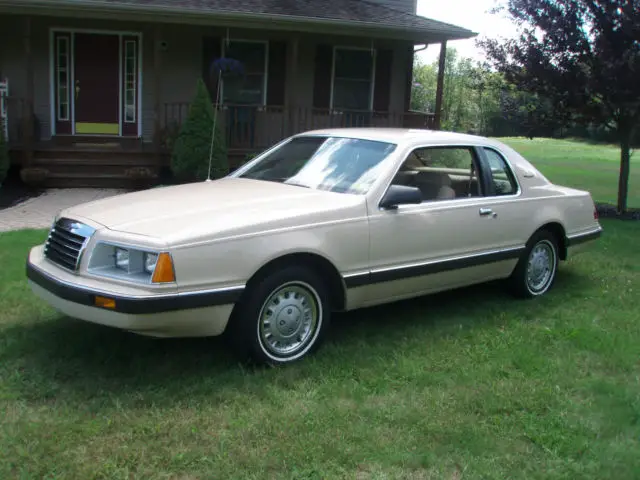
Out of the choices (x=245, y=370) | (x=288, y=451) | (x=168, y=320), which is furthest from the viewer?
(x=245, y=370)

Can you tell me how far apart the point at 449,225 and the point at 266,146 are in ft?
30.0

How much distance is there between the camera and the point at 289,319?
4391 millimetres

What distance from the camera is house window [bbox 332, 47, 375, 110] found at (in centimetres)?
1529

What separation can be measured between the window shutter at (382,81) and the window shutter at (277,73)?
221cm

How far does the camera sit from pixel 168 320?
3.90 metres

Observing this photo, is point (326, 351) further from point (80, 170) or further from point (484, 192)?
point (80, 170)

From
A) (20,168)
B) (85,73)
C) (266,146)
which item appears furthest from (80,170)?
(266,146)

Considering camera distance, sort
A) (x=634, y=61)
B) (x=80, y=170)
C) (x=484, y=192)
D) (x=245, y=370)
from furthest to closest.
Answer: (x=80, y=170)
(x=634, y=61)
(x=484, y=192)
(x=245, y=370)

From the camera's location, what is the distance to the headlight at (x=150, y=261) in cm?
387

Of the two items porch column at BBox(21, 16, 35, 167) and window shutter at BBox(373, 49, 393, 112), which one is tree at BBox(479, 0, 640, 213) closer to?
window shutter at BBox(373, 49, 393, 112)

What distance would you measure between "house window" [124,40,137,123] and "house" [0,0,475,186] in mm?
21

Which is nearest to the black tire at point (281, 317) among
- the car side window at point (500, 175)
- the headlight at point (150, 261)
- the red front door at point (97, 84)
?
the headlight at point (150, 261)

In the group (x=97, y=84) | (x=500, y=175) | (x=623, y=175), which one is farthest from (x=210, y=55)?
(x=500, y=175)

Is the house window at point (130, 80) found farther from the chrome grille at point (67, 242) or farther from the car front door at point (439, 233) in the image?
the chrome grille at point (67, 242)
